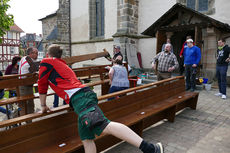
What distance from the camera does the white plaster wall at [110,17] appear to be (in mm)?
12891

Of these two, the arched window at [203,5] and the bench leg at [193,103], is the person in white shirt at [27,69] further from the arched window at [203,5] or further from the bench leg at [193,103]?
the arched window at [203,5]

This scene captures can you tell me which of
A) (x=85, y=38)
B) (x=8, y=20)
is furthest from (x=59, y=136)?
(x=85, y=38)

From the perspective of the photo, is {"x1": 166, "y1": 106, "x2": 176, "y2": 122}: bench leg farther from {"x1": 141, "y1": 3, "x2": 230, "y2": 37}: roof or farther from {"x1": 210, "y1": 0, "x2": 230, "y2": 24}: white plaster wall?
{"x1": 210, "y1": 0, "x2": 230, "y2": 24}: white plaster wall

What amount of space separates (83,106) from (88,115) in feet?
0.42

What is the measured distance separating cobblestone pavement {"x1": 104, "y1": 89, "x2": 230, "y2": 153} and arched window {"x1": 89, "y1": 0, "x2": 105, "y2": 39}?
38.4 ft

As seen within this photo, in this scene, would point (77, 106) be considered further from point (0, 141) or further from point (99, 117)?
point (0, 141)

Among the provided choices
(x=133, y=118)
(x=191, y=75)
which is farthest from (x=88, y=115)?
(x=191, y=75)

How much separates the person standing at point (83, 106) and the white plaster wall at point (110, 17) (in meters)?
11.2

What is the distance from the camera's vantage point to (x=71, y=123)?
2.68m

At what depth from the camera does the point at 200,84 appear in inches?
318

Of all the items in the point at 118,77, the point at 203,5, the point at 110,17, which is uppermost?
the point at 110,17

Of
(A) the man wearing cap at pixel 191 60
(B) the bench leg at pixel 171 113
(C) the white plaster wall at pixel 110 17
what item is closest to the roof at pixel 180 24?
(A) the man wearing cap at pixel 191 60

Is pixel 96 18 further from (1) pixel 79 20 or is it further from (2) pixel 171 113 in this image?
(2) pixel 171 113

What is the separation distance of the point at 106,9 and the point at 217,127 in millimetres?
11435
